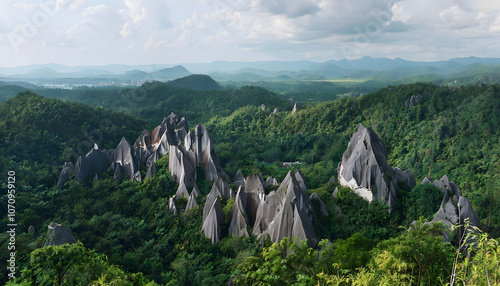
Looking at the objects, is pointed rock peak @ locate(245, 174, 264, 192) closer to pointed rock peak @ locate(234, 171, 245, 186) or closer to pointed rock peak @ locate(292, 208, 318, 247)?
pointed rock peak @ locate(234, 171, 245, 186)

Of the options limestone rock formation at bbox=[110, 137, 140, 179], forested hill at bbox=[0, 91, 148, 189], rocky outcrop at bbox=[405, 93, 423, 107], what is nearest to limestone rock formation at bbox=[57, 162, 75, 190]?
forested hill at bbox=[0, 91, 148, 189]

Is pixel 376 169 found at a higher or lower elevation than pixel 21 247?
higher

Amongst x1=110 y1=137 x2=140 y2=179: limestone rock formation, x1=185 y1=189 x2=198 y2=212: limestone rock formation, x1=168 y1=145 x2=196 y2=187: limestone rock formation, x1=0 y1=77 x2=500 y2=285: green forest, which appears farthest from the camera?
x1=110 y1=137 x2=140 y2=179: limestone rock formation

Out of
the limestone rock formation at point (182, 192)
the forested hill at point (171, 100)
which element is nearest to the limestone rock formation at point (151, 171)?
the limestone rock formation at point (182, 192)

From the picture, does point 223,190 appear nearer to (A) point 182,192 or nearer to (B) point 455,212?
(A) point 182,192

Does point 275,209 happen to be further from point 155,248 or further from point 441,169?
point 441,169

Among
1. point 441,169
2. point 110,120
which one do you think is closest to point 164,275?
point 110,120
